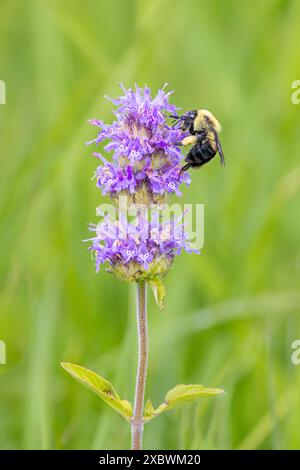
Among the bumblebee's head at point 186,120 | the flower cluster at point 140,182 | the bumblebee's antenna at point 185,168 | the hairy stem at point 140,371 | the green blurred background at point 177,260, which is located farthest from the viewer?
the green blurred background at point 177,260

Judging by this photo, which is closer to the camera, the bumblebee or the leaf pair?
the leaf pair

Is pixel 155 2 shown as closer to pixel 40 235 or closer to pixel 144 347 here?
pixel 40 235

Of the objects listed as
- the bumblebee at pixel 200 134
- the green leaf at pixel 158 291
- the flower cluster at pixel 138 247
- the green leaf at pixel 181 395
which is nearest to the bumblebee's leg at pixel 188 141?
the bumblebee at pixel 200 134

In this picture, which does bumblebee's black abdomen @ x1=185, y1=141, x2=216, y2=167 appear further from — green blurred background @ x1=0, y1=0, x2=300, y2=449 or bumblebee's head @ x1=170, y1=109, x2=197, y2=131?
green blurred background @ x1=0, y1=0, x2=300, y2=449

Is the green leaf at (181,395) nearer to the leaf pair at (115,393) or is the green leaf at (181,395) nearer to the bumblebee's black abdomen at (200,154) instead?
the leaf pair at (115,393)

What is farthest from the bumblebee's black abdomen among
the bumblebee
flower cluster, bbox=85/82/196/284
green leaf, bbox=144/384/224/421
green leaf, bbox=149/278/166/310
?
green leaf, bbox=144/384/224/421
